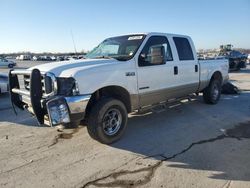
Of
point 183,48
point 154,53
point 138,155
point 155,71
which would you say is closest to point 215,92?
point 183,48

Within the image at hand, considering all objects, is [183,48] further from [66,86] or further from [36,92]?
[36,92]

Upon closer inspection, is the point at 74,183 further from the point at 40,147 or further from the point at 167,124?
the point at 167,124

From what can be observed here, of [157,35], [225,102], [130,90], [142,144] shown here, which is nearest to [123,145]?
[142,144]

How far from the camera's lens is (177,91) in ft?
21.3

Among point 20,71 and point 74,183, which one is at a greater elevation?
point 20,71

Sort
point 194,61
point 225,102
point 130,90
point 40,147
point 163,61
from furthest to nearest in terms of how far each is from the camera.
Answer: point 225,102
point 194,61
point 163,61
point 130,90
point 40,147

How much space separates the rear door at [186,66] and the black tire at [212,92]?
921 millimetres

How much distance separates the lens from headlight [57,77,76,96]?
14.0 feet

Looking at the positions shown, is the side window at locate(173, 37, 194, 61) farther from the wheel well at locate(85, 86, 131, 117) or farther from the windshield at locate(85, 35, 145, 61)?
the wheel well at locate(85, 86, 131, 117)

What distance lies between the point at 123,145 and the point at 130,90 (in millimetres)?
1063

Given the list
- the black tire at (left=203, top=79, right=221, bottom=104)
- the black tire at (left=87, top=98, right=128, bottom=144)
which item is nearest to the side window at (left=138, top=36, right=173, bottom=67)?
the black tire at (left=87, top=98, right=128, bottom=144)

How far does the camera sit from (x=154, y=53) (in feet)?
17.4

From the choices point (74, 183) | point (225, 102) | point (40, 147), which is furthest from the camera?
point (225, 102)

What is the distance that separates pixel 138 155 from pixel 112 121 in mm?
908
